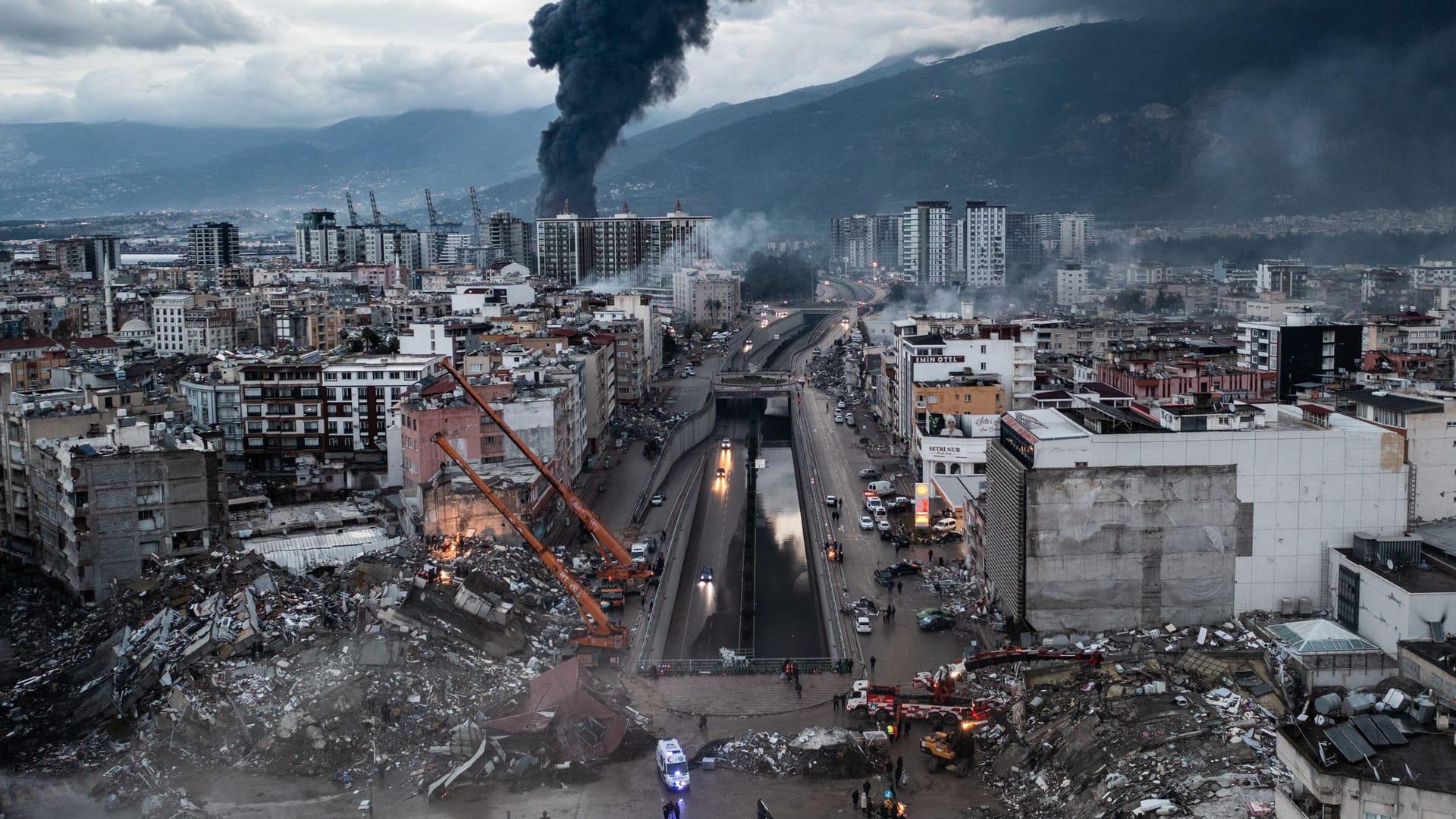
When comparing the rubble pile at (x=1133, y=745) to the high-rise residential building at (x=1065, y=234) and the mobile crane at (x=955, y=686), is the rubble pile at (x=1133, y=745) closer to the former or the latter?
the mobile crane at (x=955, y=686)

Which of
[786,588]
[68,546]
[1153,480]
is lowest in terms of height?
[786,588]

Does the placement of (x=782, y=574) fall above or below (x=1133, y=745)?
below

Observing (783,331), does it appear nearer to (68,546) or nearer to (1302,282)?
(1302,282)

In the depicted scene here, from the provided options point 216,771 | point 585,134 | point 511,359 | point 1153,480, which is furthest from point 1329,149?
point 216,771

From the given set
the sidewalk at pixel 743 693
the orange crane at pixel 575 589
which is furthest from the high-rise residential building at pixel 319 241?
the sidewalk at pixel 743 693

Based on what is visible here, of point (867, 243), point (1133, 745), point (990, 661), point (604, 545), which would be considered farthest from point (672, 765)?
point (867, 243)

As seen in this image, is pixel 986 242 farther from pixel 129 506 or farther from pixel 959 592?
pixel 129 506
